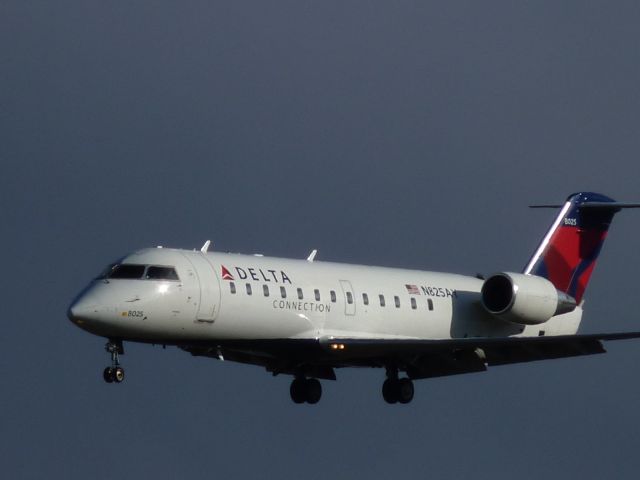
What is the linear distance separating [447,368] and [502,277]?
9.80 feet

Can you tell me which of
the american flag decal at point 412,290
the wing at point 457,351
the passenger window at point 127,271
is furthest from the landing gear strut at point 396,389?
the passenger window at point 127,271

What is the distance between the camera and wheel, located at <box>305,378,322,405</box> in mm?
48094

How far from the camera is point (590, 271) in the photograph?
52.2 meters

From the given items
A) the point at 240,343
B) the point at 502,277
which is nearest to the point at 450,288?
the point at 502,277

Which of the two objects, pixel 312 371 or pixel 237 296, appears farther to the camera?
pixel 312 371

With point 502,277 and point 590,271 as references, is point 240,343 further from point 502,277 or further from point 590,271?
point 590,271

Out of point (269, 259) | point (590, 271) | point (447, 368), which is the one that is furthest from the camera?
point (590, 271)

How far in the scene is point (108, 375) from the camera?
40781 mm

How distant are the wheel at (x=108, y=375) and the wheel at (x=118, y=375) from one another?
0.17 ft

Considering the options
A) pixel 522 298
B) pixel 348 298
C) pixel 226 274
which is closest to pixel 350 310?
pixel 348 298

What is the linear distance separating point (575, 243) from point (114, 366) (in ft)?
54.0

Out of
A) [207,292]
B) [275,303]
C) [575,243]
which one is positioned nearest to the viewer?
[207,292]

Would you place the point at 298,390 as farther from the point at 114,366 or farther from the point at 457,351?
the point at 114,366

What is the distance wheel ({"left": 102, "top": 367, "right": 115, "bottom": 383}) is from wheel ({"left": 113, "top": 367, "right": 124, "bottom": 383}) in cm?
5
